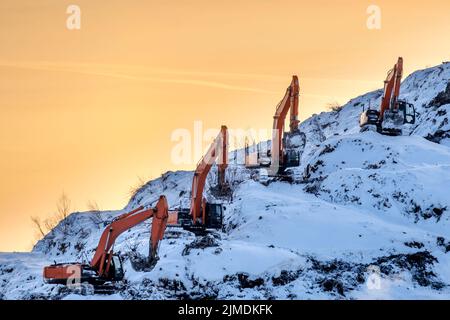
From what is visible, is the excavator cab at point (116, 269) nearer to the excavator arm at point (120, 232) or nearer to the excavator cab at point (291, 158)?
the excavator arm at point (120, 232)

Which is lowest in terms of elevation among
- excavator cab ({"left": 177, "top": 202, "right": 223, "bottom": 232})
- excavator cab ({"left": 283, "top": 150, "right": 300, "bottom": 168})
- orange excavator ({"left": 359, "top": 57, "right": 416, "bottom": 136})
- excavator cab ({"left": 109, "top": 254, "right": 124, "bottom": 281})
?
excavator cab ({"left": 109, "top": 254, "right": 124, "bottom": 281})

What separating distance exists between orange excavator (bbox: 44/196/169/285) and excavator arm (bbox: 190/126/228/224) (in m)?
6.38

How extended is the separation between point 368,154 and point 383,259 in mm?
18217

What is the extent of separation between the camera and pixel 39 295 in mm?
49156

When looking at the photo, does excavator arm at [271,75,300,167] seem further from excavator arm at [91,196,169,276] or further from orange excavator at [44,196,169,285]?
orange excavator at [44,196,169,285]

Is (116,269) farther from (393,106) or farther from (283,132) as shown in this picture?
(393,106)

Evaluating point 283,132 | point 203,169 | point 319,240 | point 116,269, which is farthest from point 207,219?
point 283,132

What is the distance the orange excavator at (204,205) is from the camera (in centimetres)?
5428

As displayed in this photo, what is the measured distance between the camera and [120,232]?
47.7 metres

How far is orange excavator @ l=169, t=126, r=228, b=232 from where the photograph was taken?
178 feet

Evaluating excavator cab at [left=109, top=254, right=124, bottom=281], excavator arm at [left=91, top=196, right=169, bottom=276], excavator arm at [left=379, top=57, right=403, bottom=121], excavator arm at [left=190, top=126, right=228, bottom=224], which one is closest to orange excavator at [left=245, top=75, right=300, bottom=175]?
excavator arm at [left=190, top=126, right=228, bottom=224]

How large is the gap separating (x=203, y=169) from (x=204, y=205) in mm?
2264

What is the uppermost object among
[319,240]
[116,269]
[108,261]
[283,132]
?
[283,132]
